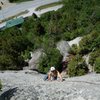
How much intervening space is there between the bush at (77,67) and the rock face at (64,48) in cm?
696

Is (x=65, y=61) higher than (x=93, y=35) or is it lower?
lower

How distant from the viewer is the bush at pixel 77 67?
59.8 meters

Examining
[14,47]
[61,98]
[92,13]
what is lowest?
[61,98]

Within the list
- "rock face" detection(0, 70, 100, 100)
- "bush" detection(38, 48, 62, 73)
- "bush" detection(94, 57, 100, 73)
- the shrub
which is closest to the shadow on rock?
"rock face" detection(0, 70, 100, 100)

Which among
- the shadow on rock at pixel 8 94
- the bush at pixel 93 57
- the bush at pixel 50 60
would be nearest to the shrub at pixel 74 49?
the bush at pixel 50 60

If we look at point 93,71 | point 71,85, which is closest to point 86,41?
point 93,71

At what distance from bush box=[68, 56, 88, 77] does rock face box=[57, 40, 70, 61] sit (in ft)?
22.8

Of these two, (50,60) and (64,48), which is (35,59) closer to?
(50,60)

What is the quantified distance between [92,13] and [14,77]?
130ft

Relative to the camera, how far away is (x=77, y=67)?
60531 millimetres

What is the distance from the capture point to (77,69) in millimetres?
60281

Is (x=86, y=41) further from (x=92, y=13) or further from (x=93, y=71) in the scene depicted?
(x=92, y=13)

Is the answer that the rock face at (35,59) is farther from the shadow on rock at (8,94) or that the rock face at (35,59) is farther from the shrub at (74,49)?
the shadow on rock at (8,94)

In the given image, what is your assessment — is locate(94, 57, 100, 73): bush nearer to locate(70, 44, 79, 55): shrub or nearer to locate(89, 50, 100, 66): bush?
locate(89, 50, 100, 66): bush
